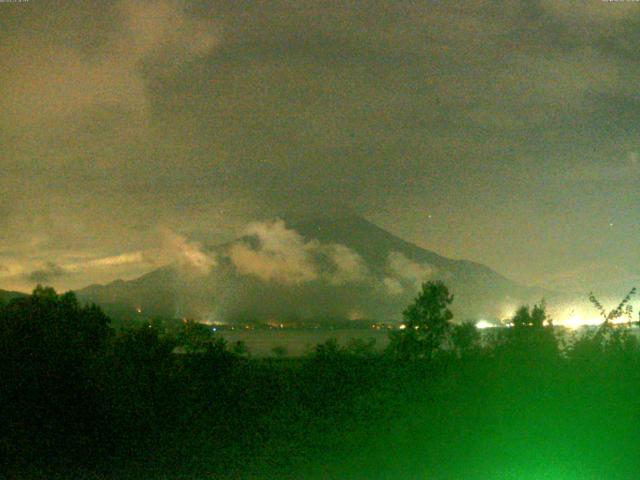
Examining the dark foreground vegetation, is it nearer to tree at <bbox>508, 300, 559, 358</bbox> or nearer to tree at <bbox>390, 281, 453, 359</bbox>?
tree at <bbox>508, 300, 559, 358</bbox>

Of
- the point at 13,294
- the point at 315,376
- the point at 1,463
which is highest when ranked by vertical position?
the point at 13,294

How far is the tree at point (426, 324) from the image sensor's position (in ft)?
59.0

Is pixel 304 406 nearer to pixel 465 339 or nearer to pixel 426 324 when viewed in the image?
pixel 465 339

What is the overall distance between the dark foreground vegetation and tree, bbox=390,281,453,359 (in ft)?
9.19

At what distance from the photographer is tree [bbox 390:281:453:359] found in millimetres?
17984

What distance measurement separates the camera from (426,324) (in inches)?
767

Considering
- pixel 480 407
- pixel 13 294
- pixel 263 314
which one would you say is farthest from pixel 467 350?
pixel 263 314

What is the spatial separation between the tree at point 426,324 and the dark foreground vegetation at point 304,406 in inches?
110

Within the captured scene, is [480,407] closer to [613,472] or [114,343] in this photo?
[613,472]

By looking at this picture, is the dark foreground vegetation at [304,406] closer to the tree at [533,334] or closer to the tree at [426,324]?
the tree at [533,334]

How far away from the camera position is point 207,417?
41.6ft

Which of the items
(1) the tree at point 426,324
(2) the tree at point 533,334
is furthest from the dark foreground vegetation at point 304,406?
(1) the tree at point 426,324

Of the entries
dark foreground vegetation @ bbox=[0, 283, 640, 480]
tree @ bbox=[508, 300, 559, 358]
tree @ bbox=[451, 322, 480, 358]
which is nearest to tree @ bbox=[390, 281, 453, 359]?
tree @ bbox=[451, 322, 480, 358]

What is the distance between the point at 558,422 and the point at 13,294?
12.3 metres
